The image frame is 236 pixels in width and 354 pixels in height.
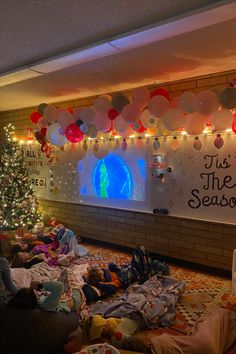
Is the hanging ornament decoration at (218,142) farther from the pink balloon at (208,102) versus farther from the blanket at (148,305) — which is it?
the blanket at (148,305)

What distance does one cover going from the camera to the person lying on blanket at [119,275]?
10.2 ft

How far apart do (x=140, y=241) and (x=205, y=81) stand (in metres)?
2.40

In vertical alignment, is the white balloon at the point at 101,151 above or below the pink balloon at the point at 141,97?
below

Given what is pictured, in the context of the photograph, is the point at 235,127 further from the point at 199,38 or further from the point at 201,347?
the point at 201,347

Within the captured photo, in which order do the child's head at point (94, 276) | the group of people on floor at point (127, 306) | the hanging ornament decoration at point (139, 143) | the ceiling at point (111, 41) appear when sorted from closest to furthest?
the ceiling at point (111, 41)
the group of people on floor at point (127, 306)
the child's head at point (94, 276)
the hanging ornament decoration at point (139, 143)

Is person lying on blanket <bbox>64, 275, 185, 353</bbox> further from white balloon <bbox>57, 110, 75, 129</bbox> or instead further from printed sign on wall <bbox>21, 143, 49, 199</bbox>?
printed sign on wall <bbox>21, 143, 49, 199</bbox>

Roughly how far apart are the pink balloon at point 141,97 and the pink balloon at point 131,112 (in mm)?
47

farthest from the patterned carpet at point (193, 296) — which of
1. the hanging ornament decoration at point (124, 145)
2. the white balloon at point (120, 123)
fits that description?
the white balloon at point (120, 123)

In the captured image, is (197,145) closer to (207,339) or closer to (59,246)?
(207,339)

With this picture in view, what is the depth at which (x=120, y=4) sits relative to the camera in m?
1.84

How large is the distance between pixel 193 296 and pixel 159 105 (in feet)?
6.86

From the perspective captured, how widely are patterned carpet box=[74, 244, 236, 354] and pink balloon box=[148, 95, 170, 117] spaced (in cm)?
199

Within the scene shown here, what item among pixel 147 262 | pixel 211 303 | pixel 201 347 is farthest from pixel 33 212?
pixel 201 347

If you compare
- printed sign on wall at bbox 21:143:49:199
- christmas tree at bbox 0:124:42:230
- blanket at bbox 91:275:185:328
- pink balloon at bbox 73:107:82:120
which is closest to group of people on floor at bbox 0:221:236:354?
blanket at bbox 91:275:185:328
